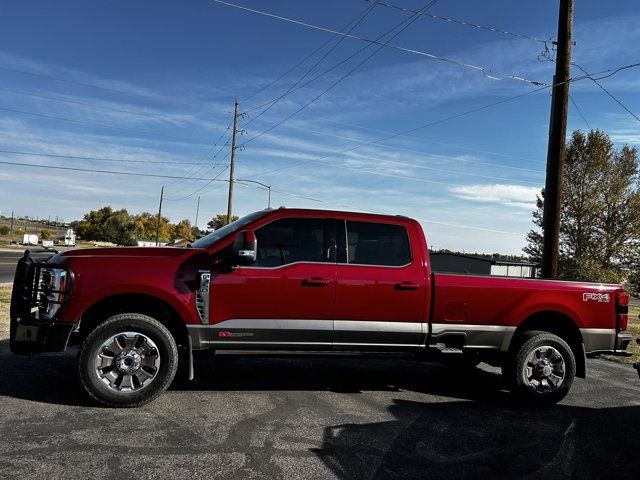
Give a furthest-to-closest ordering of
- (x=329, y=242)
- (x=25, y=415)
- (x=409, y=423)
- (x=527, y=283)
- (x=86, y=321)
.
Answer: (x=527, y=283) → (x=329, y=242) → (x=86, y=321) → (x=409, y=423) → (x=25, y=415)

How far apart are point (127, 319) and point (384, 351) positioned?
264 cm

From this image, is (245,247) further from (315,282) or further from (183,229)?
(183,229)

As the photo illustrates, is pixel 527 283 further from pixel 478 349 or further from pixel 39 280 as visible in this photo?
pixel 39 280

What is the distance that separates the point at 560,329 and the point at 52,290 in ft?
18.4

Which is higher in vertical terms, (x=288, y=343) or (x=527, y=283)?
(x=527, y=283)

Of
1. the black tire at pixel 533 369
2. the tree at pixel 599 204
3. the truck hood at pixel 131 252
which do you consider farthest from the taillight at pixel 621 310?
the tree at pixel 599 204

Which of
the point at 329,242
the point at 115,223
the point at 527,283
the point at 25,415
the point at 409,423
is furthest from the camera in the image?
the point at 115,223

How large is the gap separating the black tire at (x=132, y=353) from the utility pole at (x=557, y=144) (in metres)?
7.92

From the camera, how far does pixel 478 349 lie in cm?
566

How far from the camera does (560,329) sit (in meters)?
6.02

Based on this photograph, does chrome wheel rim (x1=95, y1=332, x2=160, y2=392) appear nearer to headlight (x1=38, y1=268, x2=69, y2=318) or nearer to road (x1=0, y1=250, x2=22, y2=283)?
headlight (x1=38, y1=268, x2=69, y2=318)

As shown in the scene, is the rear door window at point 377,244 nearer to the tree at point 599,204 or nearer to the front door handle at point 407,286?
the front door handle at point 407,286

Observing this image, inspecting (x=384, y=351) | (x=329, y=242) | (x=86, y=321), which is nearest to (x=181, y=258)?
(x=86, y=321)

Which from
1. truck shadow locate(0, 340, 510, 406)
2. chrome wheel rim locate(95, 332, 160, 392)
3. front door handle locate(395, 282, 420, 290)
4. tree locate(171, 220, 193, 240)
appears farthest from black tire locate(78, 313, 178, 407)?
tree locate(171, 220, 193, 240)
